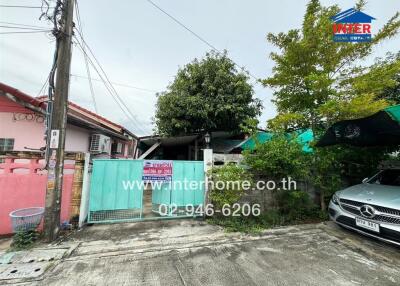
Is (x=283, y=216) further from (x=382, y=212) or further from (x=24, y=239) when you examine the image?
(x=24, y=239)

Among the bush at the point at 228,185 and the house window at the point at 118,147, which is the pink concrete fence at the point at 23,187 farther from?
the house window at the point at 118,147

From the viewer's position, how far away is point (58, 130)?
369cm

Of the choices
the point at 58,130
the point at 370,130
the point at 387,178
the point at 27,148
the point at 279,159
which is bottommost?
the point at 387,178

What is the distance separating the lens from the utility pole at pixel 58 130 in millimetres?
3611

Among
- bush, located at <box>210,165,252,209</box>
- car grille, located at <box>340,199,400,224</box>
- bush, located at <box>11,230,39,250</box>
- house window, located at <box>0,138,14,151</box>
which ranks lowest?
bush, located at <box>11,230,39,250</box>

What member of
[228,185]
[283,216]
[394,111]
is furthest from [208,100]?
[394,111]

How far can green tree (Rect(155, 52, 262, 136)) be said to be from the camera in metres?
8.27

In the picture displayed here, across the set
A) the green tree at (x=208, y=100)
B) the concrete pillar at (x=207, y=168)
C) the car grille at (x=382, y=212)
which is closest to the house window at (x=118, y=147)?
the green tree at (x=208, y=100)

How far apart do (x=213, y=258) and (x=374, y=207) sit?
2968 millimetres

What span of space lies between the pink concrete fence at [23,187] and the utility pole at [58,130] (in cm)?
56

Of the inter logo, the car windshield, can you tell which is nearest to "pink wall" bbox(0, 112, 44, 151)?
the inter logo

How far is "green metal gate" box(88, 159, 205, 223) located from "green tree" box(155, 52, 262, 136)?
3.84 m

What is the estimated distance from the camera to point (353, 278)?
8.62 feet

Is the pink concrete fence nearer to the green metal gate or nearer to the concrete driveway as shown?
the green metal gate
